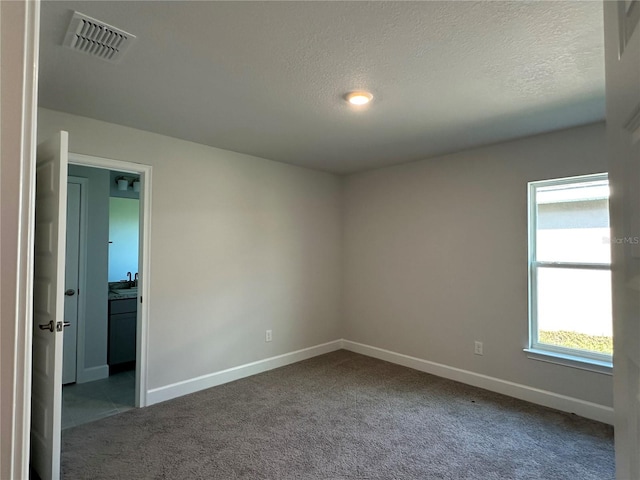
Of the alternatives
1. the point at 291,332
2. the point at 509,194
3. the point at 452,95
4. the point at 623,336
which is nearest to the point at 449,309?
the point at 509,194

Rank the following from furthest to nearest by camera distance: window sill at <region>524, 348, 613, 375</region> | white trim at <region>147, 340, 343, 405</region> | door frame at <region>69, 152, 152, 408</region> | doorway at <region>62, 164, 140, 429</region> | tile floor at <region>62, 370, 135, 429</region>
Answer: doorway at <region>62, 164, 140, 429</region>
white trim at <region>147, 340, 343, 405</region>
door frame at <region>69, 152, 152, 408</region>
tile floor at <region>62, 370, 135, 429</region>
window sill at <region>524, 348, 613, 375</region>

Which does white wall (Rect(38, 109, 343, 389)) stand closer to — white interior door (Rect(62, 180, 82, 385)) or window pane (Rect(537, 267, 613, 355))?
white interior door (Rect(62, 180, 82, 385))

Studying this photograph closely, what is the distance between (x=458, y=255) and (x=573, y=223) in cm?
104

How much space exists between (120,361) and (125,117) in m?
2.78

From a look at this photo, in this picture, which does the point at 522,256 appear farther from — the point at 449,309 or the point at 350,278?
the point at 350,278

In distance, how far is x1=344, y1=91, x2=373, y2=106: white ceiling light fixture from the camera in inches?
92.6

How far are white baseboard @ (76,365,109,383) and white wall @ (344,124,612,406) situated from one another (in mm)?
2902

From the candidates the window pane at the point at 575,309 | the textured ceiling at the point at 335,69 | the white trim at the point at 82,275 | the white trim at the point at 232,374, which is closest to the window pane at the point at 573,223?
the window pane at the point at 575,309

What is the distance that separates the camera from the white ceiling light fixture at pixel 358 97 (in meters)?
2.35

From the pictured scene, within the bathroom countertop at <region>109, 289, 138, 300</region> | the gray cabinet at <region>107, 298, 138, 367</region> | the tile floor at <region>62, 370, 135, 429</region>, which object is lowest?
the tile floor at <region>62, 370, 135, 429</region>

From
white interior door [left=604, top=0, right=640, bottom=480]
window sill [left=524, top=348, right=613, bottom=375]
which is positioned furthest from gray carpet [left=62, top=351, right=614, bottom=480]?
white interior door [left=604, top=0, right=640, bottom=480]

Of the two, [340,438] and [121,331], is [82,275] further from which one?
[340,438]

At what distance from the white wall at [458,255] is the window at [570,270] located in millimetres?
103

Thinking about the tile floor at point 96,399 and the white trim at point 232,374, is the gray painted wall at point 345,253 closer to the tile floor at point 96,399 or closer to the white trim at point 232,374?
the white trim at point 232,374
